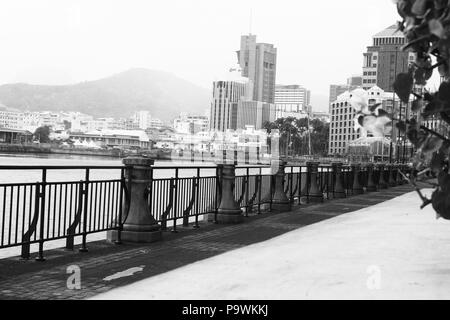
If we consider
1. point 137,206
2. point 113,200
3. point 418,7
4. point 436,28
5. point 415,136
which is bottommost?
point 137,206

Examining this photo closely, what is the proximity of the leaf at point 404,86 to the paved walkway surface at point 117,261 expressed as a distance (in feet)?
12.8

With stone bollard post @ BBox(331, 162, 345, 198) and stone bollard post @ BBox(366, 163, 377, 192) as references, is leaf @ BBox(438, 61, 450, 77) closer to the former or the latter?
stone bollard post @ BBox(331, 162, 345, 198)

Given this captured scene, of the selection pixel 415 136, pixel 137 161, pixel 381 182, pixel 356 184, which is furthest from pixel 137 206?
pixel 381 182

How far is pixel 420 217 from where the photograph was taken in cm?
1311

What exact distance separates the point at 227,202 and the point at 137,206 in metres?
3.85

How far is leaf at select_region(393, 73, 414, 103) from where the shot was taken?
3.78 metres

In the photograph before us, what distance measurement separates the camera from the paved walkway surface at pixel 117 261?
6.70 metres

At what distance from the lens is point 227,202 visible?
45.3 feet

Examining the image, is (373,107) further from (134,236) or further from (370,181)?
(370,181)

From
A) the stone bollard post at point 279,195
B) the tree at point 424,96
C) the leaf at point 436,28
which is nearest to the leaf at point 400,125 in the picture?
the tree at point 424,96

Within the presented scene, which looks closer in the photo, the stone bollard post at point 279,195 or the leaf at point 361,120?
the leaf at point 361,120

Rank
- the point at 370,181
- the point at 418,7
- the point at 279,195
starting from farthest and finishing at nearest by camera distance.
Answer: the point at 370,181 < the point at 279,195 < the point at 418,7

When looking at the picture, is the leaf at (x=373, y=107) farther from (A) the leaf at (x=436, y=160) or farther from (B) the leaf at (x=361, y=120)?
(A) the leaf at (x=436, y=160)
